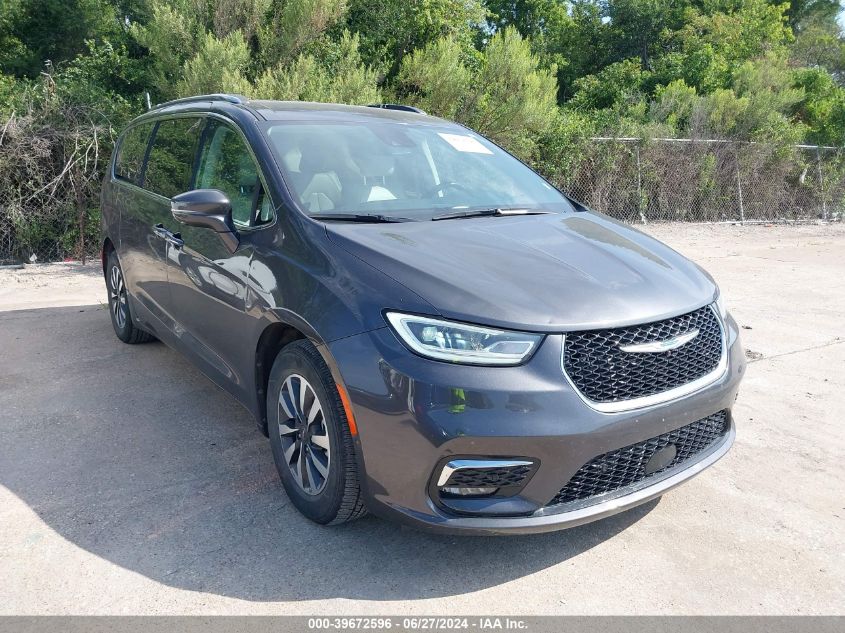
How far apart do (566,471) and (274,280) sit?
1438 millimetres

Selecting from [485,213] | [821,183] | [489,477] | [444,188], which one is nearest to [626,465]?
A: [489,477]

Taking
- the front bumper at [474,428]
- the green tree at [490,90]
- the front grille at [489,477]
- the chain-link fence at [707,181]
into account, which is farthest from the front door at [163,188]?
the chain-link fence at [707,181]

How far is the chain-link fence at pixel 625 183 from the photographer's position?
8891mm

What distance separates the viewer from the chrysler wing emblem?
258 centimetres

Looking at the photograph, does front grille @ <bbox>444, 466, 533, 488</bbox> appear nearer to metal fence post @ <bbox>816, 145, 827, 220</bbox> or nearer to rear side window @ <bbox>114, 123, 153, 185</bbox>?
rear side window @ <bbox>114, 123, 153, 185</bbox>

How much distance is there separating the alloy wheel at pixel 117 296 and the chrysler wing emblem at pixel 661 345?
409 cm

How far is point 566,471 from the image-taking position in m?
2.48

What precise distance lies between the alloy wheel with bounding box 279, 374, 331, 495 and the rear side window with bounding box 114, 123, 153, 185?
103 inches

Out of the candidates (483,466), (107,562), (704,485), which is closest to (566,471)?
(483,466)

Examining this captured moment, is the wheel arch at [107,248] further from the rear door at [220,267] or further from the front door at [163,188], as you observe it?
the rear door at [220,267]

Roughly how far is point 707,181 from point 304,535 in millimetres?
14025

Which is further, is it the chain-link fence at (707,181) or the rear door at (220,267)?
the chain-link fence at (707,181)

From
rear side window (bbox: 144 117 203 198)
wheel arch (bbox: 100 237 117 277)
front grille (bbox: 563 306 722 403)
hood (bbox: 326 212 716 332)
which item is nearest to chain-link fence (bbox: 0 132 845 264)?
wheel arch (bbox: 100 237 117 277)

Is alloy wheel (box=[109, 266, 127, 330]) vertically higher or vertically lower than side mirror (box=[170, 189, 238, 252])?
lower
